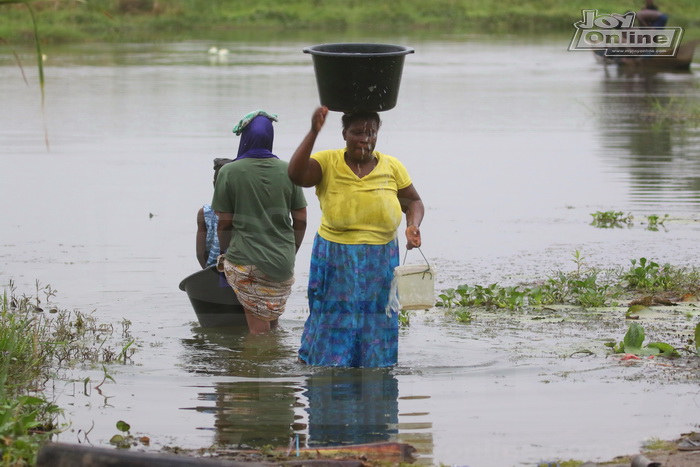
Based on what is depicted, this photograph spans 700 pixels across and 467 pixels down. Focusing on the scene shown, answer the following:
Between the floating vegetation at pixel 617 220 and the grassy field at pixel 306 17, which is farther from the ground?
the grassy field at pixel 306 17

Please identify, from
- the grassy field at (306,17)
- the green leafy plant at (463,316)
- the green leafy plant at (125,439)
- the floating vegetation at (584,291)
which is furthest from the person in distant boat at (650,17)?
the green leafy plant at (125,439)

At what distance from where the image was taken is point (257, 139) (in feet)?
20.4

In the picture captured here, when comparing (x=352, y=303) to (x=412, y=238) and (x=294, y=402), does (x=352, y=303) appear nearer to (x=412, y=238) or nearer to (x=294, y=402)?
(x=412, y=238)

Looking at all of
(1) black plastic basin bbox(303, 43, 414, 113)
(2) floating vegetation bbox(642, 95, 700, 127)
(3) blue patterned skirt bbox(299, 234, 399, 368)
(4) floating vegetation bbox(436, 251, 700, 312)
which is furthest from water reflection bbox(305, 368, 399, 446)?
(2) floating vegetation bbox(642, 95, 700, 127)

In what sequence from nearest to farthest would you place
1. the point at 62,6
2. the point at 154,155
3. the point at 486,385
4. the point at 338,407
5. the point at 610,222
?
1. the point at 338,407
2. the point at 486,385
3. the point at 610,222
4. the point at 154,155
5. the point at 62,6

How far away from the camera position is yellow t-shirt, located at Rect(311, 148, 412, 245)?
5.54m

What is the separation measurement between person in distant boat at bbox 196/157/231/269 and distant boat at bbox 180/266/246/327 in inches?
5.8

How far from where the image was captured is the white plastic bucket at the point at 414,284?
557 centimetres

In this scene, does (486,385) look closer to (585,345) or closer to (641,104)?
(585,345)

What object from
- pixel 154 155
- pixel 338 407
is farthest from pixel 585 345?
pixel 154 155

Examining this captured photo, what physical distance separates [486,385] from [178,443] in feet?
5.86

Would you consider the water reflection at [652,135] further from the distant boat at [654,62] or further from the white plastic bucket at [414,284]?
the white plastic bucket at [414,284]

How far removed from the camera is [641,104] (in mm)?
19516

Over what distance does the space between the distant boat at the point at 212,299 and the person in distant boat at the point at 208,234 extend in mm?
147
